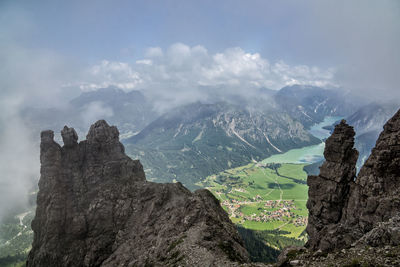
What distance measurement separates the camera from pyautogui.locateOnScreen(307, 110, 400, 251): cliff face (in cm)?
3093

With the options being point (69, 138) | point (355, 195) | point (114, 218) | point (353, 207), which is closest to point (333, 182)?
point (355, 195)

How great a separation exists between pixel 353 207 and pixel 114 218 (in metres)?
56.1

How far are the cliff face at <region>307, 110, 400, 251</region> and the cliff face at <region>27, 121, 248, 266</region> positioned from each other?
55.5 ft

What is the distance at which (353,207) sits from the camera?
39.1 meters

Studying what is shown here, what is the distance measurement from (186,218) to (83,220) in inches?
1227

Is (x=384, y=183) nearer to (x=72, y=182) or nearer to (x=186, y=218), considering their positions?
(x=186, y=218)

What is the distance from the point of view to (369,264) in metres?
21.2

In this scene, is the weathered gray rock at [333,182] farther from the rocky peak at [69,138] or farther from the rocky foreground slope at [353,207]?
the rocky peak at [69,138]

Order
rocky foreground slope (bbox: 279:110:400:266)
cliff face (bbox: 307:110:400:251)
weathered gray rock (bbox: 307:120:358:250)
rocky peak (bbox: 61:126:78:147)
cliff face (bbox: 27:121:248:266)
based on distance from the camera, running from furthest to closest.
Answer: rocky peak (bbox: 61:126:78:147) < cliff face (bbox: 27:121:248:266) < weathered gray rock (bbox: 307:120:358:250) < cliff face (bbox: 307:110:400:251) < rocky foreground slope (bbox: 279:110:400:266)

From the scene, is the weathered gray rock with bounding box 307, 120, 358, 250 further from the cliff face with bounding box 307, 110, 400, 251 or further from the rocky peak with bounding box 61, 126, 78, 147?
the rocky peak with bounding box 61, 126, 78, 147

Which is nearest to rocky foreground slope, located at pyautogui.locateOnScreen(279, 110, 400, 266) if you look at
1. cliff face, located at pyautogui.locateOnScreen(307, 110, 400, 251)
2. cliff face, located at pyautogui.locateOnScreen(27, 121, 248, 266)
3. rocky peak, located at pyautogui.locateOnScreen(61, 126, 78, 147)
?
cliff face, located at pyautogui.locateOnScreen(307, 110, 400, 251)

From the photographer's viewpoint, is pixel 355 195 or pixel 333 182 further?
pixel 333 182

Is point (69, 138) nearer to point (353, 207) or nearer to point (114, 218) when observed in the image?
point (114, 218)

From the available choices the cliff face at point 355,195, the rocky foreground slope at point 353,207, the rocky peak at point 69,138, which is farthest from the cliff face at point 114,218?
the cliff face at point 355,195
